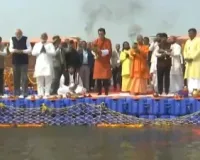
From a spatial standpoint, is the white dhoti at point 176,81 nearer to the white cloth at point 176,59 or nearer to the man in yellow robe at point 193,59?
the white cloth at point 176,59

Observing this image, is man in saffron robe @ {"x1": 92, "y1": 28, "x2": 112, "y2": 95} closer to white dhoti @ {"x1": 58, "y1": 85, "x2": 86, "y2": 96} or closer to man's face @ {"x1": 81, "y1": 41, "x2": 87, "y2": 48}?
white dhoti @ {"x1": 58, "y1": 85, "x2": 86, "y2": 96}

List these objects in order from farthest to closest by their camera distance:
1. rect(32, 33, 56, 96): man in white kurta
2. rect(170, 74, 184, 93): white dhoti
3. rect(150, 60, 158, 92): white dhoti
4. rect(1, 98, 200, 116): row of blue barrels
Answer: rect(150, 60, 158, 92): white dhoti < rect(170, 74, 184, 93): white dhoti < rect(32, 33, 56, 96): man in white kurta < rect(1, 98, 200, 116): row of blue barrels

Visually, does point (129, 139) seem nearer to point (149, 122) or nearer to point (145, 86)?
point (149, 122)

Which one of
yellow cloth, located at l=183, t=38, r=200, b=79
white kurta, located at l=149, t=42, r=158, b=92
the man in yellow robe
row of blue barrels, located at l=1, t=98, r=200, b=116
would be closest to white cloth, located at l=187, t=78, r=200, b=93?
the man in yellow robe

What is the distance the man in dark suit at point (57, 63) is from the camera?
14266 millimetres

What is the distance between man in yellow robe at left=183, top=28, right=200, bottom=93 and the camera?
43.8ft

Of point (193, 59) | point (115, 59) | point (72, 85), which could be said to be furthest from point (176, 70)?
point (115, 59)

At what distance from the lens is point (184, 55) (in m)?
13.8

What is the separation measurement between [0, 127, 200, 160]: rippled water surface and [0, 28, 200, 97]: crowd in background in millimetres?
2463

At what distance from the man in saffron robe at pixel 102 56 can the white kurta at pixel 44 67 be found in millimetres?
1111

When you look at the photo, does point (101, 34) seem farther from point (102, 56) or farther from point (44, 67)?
point (44, 67)

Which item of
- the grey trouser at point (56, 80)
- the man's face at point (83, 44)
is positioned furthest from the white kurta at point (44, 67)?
the man's face at point (83, 44)

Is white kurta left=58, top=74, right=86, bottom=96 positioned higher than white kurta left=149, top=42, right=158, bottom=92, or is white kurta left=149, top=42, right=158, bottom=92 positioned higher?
white kurta left=149, top=42, right=158, bottom=92

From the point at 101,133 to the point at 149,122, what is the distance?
5.21 feet
